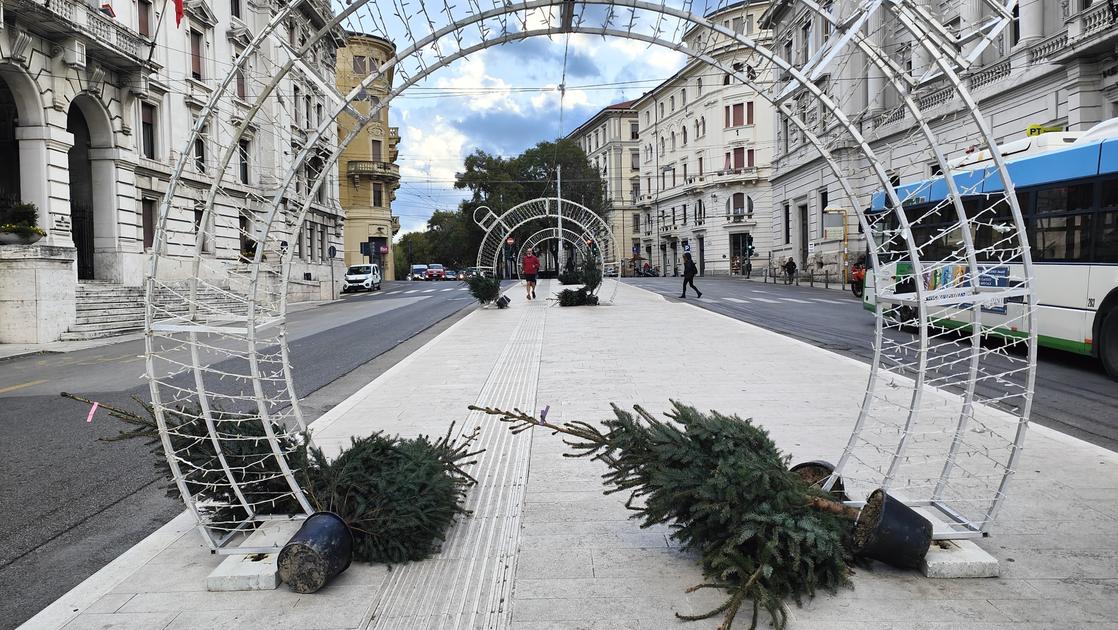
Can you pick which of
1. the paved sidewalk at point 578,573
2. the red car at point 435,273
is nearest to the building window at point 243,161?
the paved sidewalk at point 578,573

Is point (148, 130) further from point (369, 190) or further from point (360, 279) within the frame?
point (369, 190)

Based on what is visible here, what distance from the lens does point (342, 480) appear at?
4.36m

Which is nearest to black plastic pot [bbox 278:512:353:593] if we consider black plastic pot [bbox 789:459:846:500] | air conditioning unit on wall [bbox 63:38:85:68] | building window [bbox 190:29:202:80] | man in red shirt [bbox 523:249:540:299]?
black plastic pot [bbox 789:459:846:500]

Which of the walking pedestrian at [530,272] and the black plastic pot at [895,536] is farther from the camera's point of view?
the walking pedestrian at [530,272]

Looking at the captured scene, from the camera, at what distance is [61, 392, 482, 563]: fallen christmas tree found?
13.8 ft

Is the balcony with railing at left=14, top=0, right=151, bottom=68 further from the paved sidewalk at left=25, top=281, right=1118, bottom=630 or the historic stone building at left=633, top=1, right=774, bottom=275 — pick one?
the historic stone building at left=633, top=1, right=774, bottom=275

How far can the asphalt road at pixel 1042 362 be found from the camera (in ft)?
26.2

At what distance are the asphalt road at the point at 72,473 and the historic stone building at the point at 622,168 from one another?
7998cm

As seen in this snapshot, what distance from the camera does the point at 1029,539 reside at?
4.43 meters

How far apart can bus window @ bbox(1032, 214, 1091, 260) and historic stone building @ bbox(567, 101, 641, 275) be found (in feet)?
259

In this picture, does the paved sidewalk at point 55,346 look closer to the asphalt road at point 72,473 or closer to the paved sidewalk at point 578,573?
the asphalt road at point 72,473

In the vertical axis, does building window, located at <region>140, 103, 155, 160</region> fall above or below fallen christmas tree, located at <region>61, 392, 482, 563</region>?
above

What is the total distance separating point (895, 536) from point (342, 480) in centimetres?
288

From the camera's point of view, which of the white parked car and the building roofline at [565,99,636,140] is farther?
the building roofline at [565,99,636,140]
